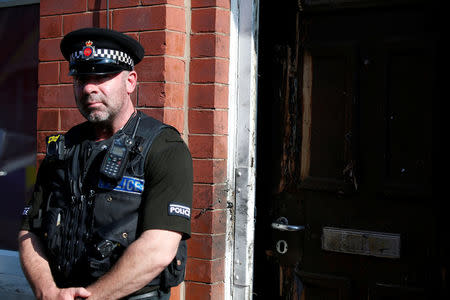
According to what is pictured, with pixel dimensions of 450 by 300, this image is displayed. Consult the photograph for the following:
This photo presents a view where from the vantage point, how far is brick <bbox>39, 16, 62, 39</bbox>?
9.61ft

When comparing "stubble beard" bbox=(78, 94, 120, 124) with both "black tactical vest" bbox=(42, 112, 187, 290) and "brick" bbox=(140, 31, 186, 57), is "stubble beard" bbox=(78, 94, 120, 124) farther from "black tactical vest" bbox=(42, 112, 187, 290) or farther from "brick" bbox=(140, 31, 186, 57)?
"brick" bbox=(140, 31, 186, 57)

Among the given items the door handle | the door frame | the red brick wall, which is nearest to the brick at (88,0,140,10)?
the red brick wall

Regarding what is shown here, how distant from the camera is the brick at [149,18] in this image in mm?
2596

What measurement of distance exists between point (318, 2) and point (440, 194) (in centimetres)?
117

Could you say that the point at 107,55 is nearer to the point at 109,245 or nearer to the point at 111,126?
the point at 111,126

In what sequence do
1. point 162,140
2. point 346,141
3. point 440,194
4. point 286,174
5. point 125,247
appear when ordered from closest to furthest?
point 125,247, point 162,140, point 440,194, point 346,141, point 286,174

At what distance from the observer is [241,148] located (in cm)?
273

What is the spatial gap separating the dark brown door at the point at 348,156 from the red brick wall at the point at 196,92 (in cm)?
28

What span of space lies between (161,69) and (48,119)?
0.84 m

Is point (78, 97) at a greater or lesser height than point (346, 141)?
greater

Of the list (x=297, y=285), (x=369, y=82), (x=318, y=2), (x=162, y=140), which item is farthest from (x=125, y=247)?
(x=318, y=2)

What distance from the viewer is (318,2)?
2646 millimetres

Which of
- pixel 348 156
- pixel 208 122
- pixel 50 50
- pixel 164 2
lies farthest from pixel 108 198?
pixel 50 50

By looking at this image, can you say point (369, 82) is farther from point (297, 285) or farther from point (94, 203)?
point (94, 203)
